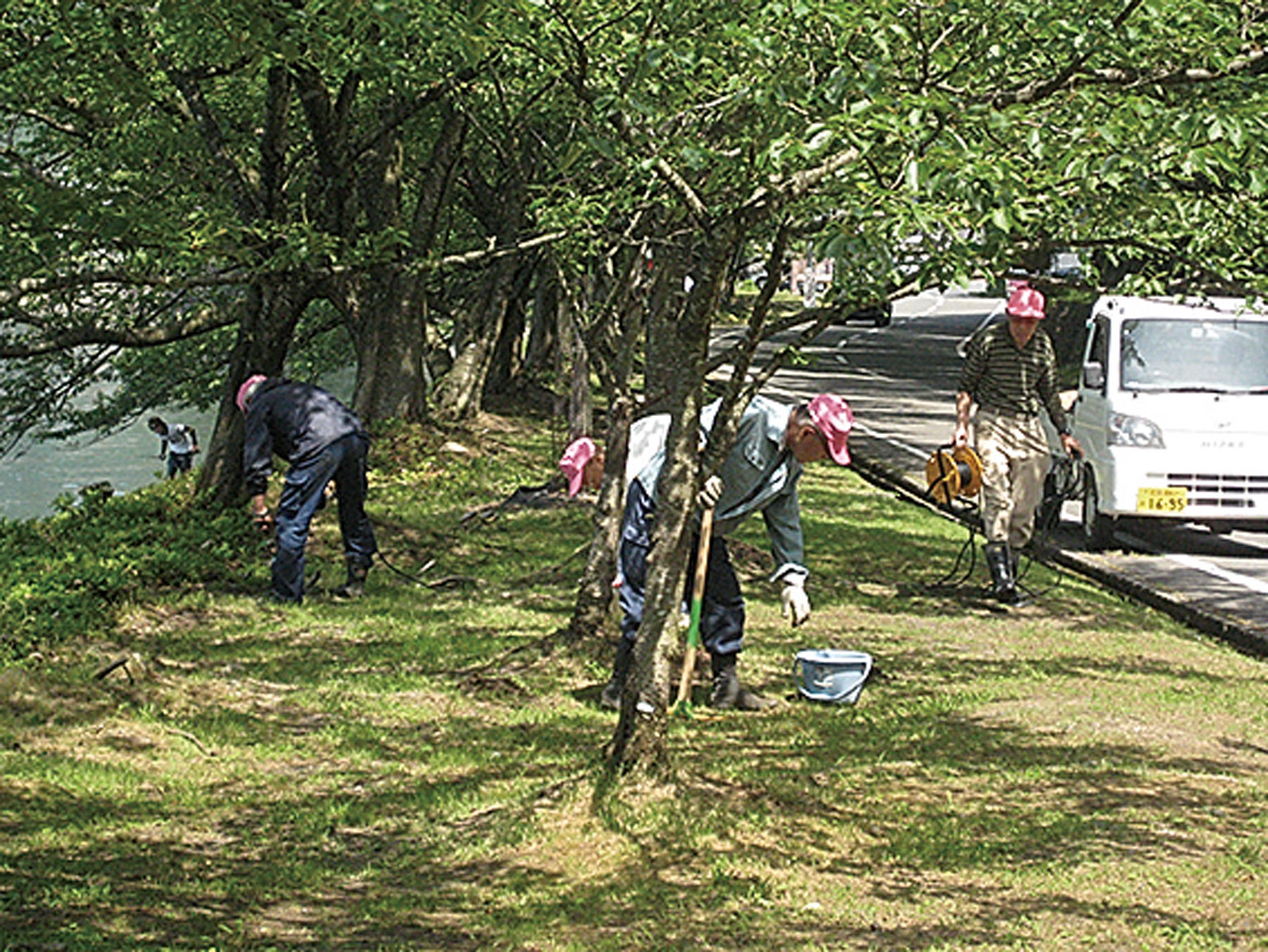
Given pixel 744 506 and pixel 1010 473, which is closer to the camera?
pixel 744 506

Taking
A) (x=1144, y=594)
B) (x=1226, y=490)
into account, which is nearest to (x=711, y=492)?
(x=1144, y=594)

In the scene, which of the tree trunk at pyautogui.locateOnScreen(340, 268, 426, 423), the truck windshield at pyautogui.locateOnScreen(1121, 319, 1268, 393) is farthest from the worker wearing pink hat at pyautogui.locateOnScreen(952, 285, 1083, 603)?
the tree trunk at pyautogui.locateOnScreen(340, 268, 426, 423)

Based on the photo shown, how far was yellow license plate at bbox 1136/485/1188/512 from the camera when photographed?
14.7 meters

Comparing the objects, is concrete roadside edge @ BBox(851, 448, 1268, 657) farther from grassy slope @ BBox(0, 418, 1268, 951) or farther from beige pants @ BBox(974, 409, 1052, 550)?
beige pants @ BBox(974, 409, 1052, 550)

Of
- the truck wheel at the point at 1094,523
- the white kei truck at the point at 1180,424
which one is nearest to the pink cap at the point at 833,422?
the white kei truck at the point at 1180,424

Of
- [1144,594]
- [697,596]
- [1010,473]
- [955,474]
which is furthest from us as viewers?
[1144,594]

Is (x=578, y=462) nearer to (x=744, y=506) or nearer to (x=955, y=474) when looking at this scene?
(x=744, y=506)

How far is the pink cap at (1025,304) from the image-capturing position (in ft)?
37.8

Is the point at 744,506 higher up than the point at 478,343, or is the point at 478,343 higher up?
the point at 478,343

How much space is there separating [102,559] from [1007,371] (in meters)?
6.58

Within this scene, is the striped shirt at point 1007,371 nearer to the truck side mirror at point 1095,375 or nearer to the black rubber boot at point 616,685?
the truck side mirror at point 1095,375

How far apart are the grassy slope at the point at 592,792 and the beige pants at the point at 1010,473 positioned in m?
0.60

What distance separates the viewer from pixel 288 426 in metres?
12.0

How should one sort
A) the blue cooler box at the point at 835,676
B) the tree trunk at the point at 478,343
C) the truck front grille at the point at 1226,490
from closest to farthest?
the blue cooler box at the point at 835,676
the truck front grille at the point at 1226,490
the tree trunk at the point at 478,343
